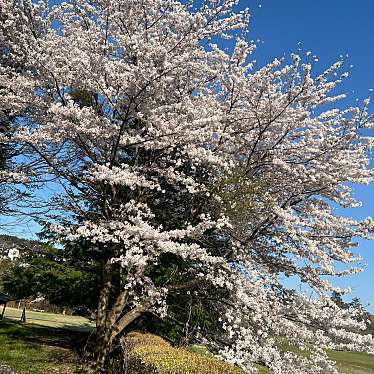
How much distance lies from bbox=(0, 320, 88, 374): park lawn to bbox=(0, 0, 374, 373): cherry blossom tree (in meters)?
1.59

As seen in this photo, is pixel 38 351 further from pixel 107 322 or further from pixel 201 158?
pixel 201 158

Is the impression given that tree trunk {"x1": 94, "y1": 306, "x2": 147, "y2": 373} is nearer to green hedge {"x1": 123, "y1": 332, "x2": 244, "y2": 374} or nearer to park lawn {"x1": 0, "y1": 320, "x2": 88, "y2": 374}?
park lawn {"x1": 0, "y1": 320, "x2": 88, "y2": 374}

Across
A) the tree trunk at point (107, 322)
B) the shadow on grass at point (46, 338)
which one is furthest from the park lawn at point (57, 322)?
the tree trunk at point (107, 322)

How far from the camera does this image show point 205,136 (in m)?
8.69

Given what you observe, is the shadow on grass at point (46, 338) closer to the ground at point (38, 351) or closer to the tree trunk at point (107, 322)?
the ground at point (38, 351)

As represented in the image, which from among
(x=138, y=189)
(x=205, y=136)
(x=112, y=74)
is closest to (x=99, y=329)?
(x=138, y=189)

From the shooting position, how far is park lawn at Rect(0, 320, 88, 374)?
32.4ft

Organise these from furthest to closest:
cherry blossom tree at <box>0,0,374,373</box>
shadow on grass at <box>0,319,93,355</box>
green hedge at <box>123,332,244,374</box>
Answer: shadow on grass at <box>0,319,93,355</box> < cherry blossom tree at <box>0,0,374,373</box> < green hedge at <box>123,332,244,374</box>

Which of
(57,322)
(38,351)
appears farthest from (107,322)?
(57,322)

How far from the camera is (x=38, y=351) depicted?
1176 cm

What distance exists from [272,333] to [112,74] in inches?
250

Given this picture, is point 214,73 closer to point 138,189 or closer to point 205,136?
point 205,136

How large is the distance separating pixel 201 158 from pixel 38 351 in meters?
7.47

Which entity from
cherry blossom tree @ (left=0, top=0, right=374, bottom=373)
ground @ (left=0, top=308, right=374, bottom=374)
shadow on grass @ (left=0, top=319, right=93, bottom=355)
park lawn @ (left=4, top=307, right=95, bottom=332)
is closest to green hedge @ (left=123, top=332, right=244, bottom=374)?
cherry blossom tree @ (left=0, top=0, right=374, bottom=373)
